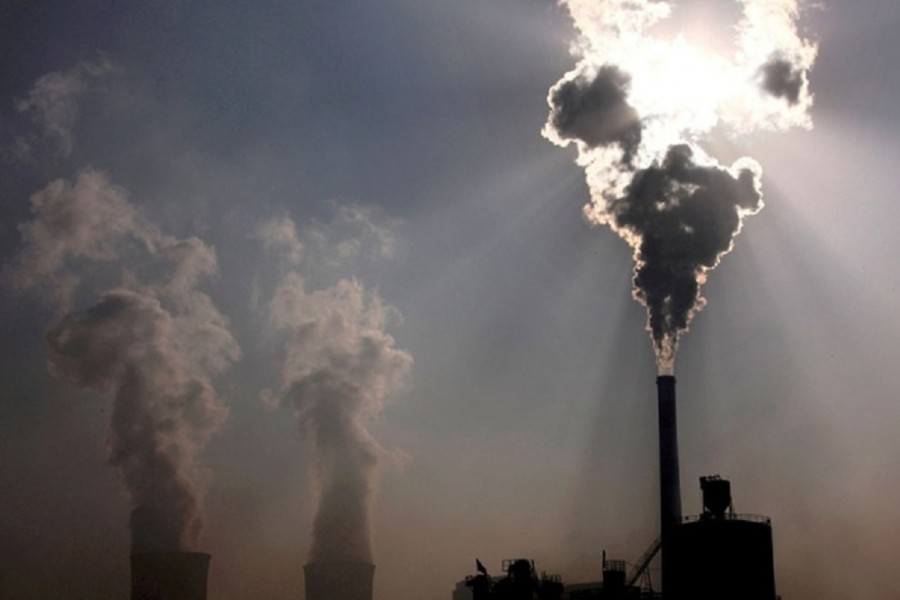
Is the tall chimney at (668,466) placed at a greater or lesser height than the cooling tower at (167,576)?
greater

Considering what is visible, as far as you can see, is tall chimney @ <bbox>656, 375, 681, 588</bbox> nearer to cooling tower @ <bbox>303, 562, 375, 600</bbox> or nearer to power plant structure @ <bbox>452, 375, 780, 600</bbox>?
power plant structure @ <bbox>452, 375, 780, 600</bbox>

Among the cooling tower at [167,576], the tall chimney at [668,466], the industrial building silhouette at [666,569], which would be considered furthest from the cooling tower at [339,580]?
the tall chimney at [668,466]

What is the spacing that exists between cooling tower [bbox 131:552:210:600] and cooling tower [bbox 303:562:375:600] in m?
8.12

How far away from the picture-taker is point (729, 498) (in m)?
40.1

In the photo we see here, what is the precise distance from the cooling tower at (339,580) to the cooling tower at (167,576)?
812 cm

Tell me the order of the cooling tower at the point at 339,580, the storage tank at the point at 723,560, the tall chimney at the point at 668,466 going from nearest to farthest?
1. the storage tank at the point at 723,560
2. the tall chimney at the point at 668,466
3. the cooling tower at the point at 339,580

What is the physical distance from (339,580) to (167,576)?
35.9ft

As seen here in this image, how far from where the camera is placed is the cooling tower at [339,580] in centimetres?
5516

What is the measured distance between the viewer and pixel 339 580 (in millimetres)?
55750

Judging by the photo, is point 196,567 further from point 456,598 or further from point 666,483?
point 456,598

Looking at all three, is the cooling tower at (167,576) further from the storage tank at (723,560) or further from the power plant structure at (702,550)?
the storage tank at (723,560)

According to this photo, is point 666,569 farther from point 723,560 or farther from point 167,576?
point 167,576

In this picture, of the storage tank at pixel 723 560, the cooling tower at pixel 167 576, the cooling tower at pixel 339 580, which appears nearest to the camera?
the storage tank at pixel 723 560

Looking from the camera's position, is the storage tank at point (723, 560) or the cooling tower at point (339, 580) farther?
the cooling tower at point (339, 580)
